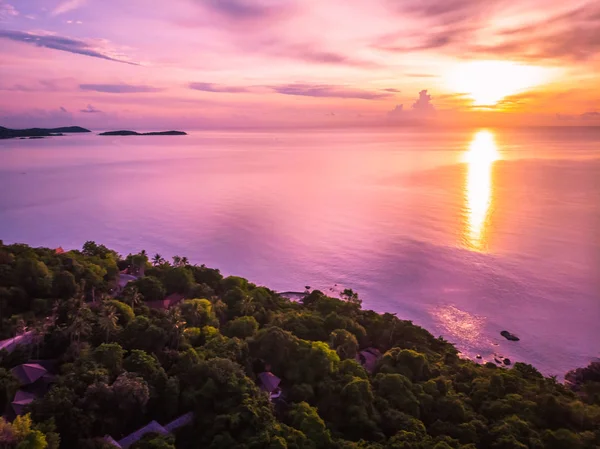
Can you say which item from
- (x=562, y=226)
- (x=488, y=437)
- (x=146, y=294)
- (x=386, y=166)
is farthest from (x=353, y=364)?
(x=386, y=166)

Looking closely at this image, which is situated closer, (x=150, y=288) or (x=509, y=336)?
(x=150, y=288)

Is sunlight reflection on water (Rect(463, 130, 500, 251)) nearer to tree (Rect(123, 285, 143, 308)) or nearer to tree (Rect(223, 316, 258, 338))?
tree (Rect(223, 316, 258, 338))

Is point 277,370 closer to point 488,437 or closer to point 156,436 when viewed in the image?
point 156,436

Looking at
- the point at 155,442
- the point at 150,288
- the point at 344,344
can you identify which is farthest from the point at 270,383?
the point at 150,288

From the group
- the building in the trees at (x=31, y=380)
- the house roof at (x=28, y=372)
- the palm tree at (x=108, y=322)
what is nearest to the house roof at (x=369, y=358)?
the palm tree at (x=108, y=322)

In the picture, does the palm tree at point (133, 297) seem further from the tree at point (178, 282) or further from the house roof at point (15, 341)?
the house roof at point (15, 341)

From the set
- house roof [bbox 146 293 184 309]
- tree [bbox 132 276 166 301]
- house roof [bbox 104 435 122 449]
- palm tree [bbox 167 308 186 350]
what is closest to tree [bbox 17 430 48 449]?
house roof [bbox 104 435 122 449]

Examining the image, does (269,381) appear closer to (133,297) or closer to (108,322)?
(108,322)
